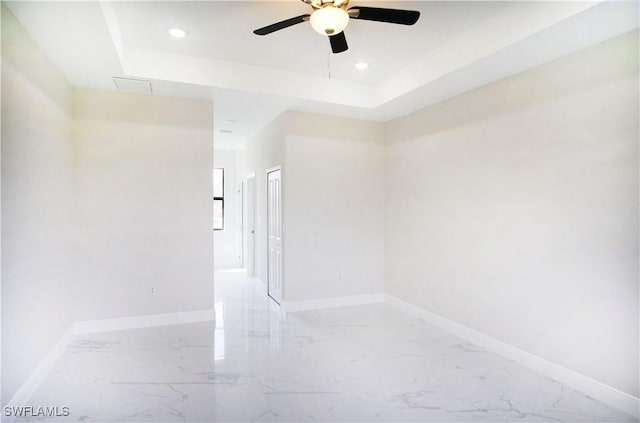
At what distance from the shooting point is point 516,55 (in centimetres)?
298

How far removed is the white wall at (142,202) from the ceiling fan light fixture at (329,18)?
2.47m

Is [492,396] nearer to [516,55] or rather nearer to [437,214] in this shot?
[437,214]

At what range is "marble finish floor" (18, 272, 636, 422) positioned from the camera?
8.02 ft

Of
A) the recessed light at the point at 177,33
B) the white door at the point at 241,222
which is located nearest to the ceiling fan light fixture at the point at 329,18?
the recessed light at the point at 177,33

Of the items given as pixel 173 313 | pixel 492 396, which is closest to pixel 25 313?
pixel 173 313

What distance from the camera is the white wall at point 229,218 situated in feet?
28.3

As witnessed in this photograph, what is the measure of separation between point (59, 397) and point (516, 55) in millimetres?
4465

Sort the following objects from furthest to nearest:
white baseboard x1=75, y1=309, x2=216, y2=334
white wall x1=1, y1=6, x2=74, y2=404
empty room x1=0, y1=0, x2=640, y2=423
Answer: white baseboard x1=75, y1=309, x2=216, y2=334 < empty room x1=0, y1=0, x2=640, y2=423 < white wall x1=1, y1=6, x2=74, y2=404

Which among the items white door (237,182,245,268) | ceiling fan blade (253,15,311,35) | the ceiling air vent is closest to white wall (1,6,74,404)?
the ceiling air vent

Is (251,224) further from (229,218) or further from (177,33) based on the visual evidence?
(177,33)

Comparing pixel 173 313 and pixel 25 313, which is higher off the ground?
pixel 25 313

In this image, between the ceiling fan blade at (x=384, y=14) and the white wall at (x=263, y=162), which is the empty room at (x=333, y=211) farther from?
the white wall at (x=263, y=162)

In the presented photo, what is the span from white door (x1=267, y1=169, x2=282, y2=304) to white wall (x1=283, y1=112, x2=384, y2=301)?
342mm

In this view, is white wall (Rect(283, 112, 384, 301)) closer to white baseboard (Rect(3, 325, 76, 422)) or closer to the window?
white baseboard (Rect(3, 325, 76, 422))
